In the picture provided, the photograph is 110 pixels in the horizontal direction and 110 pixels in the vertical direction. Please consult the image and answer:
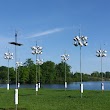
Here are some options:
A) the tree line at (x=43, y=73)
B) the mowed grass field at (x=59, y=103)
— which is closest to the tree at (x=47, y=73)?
the tree line at (x=43, y=73)

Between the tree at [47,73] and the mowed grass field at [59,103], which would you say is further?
the tree at [47,73]

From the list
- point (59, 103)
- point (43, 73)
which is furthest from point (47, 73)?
point (59, 103)

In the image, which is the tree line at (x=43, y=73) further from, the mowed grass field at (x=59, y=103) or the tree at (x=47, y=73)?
the mowed grass field at (x=59, y=103)

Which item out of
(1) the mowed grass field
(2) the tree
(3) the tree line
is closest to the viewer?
(1) the mowed grass field

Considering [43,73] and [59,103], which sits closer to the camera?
[59,103]

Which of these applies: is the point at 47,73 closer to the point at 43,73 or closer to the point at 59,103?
the point at 43,73

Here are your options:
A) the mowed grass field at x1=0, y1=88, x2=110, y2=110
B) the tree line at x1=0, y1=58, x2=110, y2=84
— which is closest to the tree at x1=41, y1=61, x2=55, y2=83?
the tree line at x1=0, y1=58, x2=110, y2=84

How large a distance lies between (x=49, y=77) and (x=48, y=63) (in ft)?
31.8

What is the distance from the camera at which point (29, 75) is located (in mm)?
155125

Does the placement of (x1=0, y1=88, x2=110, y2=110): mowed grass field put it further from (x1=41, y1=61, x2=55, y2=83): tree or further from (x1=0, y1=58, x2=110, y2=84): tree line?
(x1=41, y1=61, x2=55, y2=83): tree

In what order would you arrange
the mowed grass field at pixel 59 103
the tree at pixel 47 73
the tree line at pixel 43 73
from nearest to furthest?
the mowed grass field at pixel 59 103
the tree line at pixel 43 73
the tree at pixel 47 73

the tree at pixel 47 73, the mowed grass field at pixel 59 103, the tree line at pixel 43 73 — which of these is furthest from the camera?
the tree at pixel 47 73

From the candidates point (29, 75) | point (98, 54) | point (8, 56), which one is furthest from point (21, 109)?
point (29, 75)

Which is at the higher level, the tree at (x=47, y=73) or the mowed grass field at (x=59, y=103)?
the tree at (x=47, y=73)
